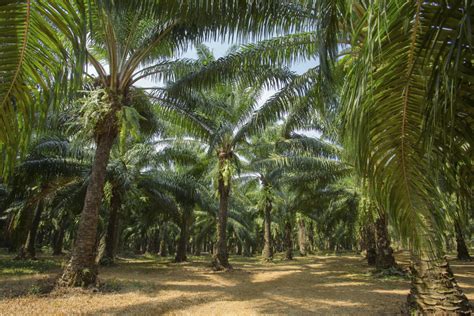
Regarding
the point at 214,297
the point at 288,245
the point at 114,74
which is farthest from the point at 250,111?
the point at 288,245

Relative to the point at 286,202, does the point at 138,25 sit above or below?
above

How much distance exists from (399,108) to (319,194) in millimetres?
16318

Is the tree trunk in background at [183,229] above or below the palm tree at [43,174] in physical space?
below

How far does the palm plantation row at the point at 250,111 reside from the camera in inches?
106

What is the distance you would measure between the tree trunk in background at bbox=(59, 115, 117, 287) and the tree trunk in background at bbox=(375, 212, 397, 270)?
10.9 meters

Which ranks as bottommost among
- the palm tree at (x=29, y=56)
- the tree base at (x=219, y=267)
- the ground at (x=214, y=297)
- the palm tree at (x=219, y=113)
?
the ground at (x=214, y=297)

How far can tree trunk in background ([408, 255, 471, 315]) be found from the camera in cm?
521

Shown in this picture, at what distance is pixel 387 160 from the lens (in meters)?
3.76

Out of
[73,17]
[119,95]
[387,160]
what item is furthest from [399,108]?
[119,95]

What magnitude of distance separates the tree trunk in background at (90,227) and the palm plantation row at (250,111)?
35 millimetres

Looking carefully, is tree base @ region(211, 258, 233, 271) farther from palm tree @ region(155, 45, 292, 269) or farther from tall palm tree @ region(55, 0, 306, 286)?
tall palm tree @ region(55, 0, 306, 286)

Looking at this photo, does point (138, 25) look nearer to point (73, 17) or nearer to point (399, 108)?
point (73, 17)

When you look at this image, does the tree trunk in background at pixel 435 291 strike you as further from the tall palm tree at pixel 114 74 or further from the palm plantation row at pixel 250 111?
the tall palm tree at pixel 114 74

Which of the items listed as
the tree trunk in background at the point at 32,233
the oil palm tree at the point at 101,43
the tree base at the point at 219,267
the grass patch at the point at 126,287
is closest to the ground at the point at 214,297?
the grass patch at the point at 126,287
